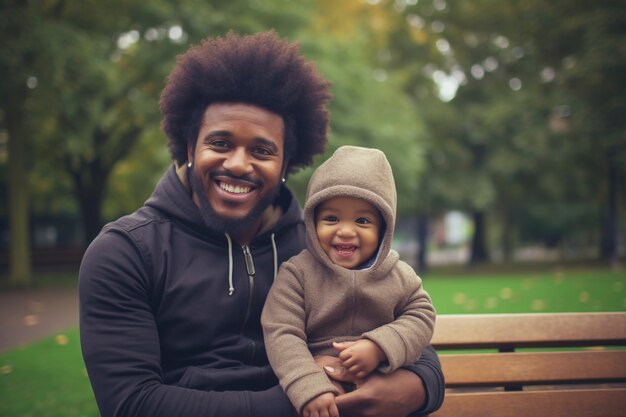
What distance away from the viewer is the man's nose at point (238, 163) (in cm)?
255

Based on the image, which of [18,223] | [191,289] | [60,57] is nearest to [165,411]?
[191,289]

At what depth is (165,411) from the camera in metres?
2.22

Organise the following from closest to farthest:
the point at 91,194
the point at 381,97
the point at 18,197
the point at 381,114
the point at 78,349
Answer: the point at 78,349 < the point at 18,197 < the point at 381,114 < the point at 381,97 < the point at 91,194

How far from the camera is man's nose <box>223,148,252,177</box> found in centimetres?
255

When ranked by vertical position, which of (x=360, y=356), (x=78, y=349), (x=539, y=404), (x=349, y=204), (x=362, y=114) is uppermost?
(x=362, y=114)

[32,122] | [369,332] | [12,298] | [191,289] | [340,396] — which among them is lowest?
[12,298]

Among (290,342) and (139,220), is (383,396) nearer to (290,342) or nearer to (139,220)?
(290,342)

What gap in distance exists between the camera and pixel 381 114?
63.9 feet

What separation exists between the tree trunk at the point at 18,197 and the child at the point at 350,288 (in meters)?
15.2

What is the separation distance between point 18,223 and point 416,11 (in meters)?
17.7

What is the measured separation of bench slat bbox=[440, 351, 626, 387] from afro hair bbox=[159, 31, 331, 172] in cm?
139

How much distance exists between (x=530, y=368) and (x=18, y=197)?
52.6 ft

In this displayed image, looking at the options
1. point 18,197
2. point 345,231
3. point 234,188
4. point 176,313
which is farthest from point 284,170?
point 18,197

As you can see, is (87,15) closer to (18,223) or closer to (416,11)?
(18,223)
